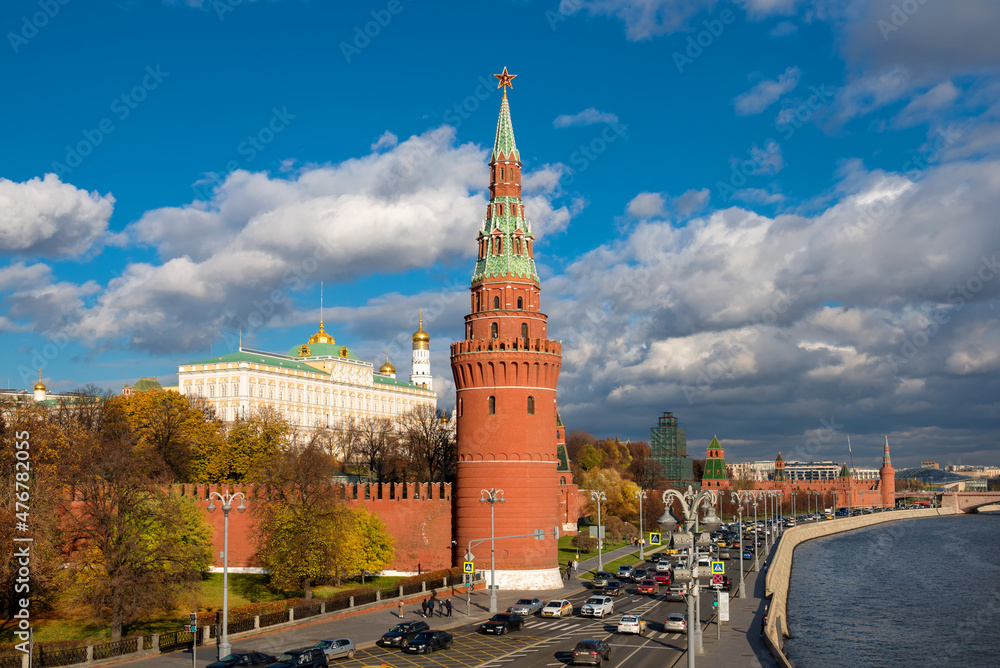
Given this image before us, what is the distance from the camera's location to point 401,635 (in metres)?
44.6

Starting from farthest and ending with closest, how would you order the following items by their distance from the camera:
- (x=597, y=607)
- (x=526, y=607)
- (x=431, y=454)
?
(x=431, y=454) < (x=597, y=607) < (x=526, y=607)

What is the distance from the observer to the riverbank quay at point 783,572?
48.8 m

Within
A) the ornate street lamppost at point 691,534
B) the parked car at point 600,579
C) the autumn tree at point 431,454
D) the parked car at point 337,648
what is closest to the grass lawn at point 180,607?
the parked car at point 337,648

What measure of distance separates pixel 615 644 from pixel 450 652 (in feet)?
27.3

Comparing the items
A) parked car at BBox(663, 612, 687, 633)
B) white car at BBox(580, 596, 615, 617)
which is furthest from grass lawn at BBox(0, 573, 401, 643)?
parked car at BBox(663, 612, 687, 633)

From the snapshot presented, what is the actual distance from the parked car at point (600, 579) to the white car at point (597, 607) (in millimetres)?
8634

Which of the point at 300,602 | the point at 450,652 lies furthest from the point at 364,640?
the point at 300,602

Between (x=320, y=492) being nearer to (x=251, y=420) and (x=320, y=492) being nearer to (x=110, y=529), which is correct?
(x=110, y=529)

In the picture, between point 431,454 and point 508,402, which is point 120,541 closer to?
point 508,402

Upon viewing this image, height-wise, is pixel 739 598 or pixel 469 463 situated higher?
pixel 469 463

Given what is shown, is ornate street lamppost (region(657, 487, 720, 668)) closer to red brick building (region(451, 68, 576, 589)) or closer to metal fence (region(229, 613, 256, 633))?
metal fence (region(229, 613, 256, 633))

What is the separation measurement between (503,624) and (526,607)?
6.00 m

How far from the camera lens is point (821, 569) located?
105 m

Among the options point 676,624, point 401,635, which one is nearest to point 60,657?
point 401,635
